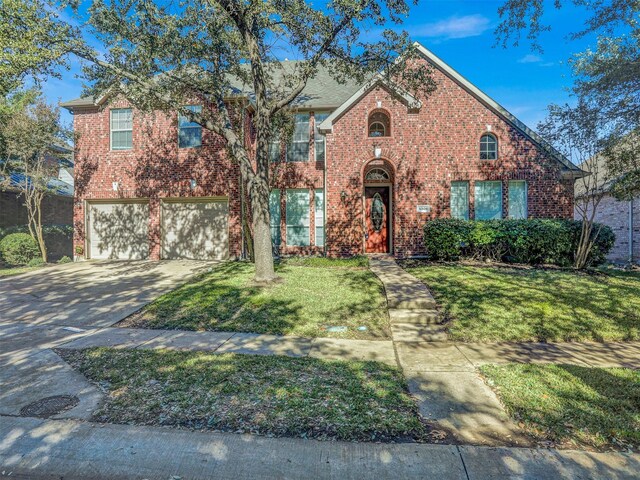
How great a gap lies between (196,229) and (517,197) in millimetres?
11742

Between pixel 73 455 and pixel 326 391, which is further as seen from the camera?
pixel 326 391

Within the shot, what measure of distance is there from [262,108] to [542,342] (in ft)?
24.9

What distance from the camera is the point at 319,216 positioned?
1295 cm

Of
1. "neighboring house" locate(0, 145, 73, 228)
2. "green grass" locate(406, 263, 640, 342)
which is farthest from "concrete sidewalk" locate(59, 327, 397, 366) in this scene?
"neighboring house" locate(0, 145, 73, 228)

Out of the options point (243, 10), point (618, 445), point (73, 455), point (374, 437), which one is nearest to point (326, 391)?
point (374, 437)

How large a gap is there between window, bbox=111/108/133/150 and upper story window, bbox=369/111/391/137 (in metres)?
9.21

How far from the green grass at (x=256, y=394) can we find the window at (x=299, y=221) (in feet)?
28.0

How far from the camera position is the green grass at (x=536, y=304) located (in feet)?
18.5

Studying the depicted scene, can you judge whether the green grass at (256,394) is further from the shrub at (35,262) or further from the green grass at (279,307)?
the shrub at (35,262)

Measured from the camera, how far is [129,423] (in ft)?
10.0

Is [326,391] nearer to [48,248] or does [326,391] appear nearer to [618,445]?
[618,445]

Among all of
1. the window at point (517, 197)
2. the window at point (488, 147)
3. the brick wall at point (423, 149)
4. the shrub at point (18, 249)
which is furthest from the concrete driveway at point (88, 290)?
the window at point (517, 197)

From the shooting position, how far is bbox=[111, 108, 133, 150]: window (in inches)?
526

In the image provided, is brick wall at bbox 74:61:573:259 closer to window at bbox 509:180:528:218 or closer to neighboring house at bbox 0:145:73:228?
window at bbox 509:180:528:218
